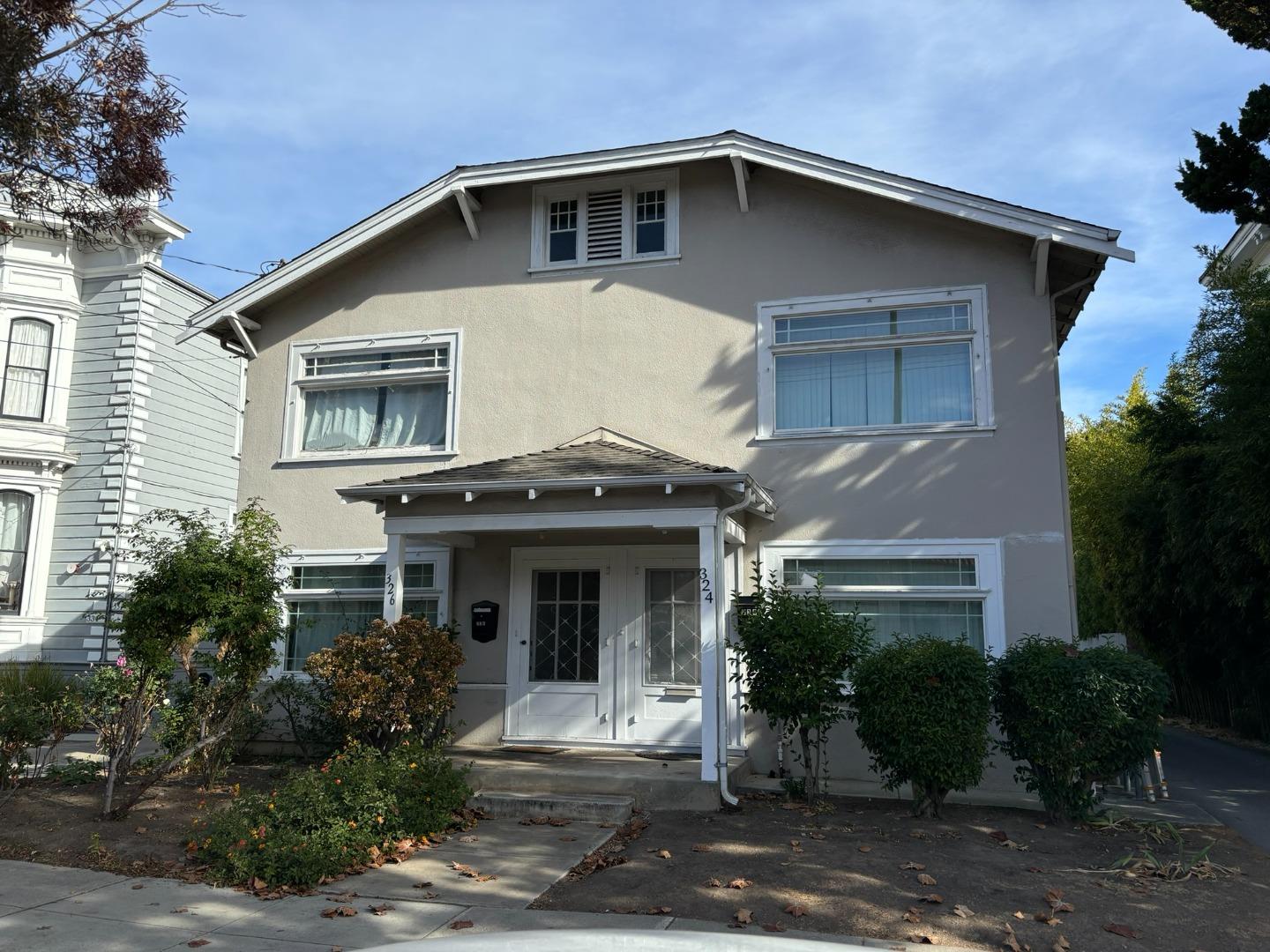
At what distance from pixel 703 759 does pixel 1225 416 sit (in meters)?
8.30

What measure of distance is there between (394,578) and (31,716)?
357 cm

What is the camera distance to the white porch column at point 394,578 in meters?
9.73

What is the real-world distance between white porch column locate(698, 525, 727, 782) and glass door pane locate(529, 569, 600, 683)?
217 centimetres

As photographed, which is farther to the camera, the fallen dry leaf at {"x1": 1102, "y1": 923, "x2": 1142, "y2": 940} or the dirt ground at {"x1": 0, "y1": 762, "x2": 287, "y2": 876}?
the dirt ground at {"x1": 0, "y1": 762, "x2": 287, "y2": 876}

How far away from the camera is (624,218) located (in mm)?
11570

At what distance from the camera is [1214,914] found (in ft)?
19.1

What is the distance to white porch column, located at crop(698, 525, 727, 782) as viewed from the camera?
28.4ft

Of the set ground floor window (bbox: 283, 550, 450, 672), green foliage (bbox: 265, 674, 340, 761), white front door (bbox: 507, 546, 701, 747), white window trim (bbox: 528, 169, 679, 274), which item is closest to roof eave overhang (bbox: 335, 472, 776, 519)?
white front door (bbox: 507, 546, 701, 747)

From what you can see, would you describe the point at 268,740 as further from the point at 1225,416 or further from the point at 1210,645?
the point at 1210,645

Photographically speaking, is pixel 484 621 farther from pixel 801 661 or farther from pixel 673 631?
pixel 801 661

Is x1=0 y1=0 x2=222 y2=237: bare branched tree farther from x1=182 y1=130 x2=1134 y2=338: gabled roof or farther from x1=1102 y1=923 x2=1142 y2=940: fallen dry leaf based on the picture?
x1=1102 y1=923 x2=1142 y2=940: fallen dry leaf

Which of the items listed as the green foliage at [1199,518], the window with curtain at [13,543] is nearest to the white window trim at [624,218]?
the green foliage at [1199,518]

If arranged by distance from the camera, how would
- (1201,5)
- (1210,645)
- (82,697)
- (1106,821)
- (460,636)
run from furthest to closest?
(1210,645) < (460,636) < (82,697) < (1201,5) < (1106,821)

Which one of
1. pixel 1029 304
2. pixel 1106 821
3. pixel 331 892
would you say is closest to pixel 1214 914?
pixel 1106 821
